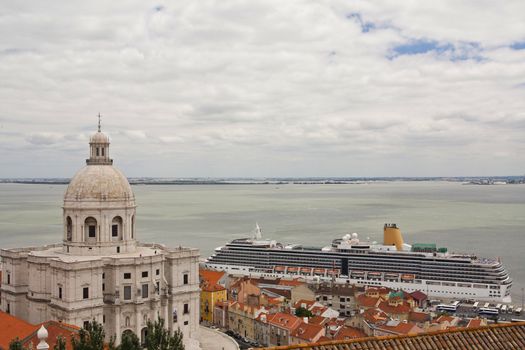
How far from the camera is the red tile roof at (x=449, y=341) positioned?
10.4 m

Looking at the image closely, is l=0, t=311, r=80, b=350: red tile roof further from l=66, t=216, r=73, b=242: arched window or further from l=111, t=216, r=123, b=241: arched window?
l=111, t=216, r=123, b=241: arched window

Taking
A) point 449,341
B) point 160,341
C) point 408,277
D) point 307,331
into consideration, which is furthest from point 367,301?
point 449,341

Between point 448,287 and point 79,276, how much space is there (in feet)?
137

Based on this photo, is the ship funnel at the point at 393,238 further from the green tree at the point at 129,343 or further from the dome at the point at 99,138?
the green tree at the point at 129,343

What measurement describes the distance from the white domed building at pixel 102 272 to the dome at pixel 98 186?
6cm

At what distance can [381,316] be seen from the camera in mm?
42312

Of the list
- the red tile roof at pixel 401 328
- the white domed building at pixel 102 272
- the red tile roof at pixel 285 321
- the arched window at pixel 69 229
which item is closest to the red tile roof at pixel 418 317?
the red tile roof at pixel 401 328

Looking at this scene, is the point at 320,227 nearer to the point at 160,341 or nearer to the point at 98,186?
the point at 98,186

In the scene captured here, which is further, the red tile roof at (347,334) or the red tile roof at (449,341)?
the red tile roof at (347,334)

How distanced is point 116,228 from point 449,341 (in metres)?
28.5

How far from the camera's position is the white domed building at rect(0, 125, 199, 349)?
33375 mm

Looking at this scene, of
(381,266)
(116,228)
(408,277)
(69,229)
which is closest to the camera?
(69,229)

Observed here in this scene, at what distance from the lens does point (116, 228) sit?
36.6 m

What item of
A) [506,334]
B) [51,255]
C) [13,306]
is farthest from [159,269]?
[506,334]
